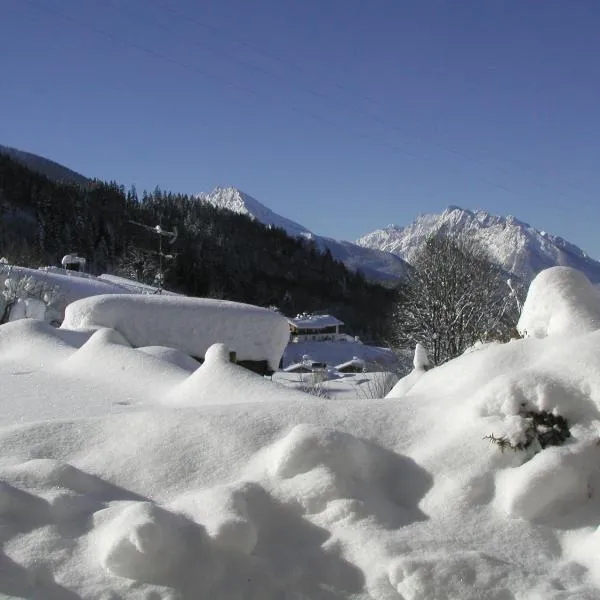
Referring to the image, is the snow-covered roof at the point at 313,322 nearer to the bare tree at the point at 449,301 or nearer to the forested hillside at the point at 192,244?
the forested hillside at the point at 192,244

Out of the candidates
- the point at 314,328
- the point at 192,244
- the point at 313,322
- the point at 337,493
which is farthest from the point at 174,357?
the point at 192,244

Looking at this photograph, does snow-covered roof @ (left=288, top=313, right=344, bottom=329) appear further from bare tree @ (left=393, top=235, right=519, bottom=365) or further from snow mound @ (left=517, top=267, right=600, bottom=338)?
snow mound @ (left=517, top=267, right=600, bottom=338)

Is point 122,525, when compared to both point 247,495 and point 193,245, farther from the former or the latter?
A: point 193,245

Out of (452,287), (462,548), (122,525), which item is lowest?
(122,525)

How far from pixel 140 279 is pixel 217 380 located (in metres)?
44.4

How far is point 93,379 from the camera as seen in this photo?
7.17m

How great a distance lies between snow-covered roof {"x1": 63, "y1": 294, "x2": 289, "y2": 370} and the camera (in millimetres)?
13422

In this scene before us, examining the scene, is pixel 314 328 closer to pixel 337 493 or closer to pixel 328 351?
pixel 328 351

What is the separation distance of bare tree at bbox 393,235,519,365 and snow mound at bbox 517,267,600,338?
54.6ft

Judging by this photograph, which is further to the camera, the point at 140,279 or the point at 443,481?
the point at 140,279

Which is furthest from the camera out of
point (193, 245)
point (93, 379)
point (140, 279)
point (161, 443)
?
point (193, 245)

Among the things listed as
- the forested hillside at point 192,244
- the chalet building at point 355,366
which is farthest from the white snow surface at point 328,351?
the forested hillside at point 192,244

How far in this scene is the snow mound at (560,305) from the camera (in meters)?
4.37

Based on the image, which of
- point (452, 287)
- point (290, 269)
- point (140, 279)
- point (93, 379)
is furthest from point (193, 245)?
point (93, 379)
